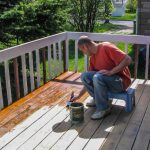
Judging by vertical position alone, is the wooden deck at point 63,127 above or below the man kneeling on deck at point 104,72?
below

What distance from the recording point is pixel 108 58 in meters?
4.06

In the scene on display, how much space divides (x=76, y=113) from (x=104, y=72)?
22.8 inches

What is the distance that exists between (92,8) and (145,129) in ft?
23.9

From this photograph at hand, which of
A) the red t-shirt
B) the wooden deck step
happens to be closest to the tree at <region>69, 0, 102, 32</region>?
the wooden deck step

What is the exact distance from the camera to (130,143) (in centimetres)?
345

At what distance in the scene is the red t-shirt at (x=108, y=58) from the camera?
3.98m

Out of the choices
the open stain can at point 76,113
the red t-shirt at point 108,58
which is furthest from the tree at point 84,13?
the open stain can at point 76,113

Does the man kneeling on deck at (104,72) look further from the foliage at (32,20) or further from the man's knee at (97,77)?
the foliage at (32,20)

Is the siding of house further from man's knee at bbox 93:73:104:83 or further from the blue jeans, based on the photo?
man's knee at bbox 93:73:104:83

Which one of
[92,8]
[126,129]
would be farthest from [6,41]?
[92,8]

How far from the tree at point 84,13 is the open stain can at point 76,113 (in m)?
6.83

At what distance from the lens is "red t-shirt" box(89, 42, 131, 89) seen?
3.98 m

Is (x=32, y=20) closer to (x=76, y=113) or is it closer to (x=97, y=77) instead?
(x=97, y=77)

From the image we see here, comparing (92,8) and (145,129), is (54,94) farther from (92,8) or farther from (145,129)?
(92,8)
